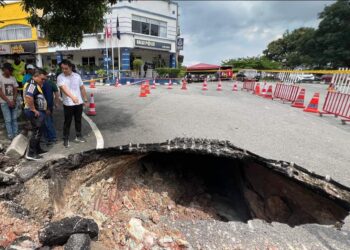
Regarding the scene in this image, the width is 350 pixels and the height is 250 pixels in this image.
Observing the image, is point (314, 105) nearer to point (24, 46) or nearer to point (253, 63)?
point (24, 46)

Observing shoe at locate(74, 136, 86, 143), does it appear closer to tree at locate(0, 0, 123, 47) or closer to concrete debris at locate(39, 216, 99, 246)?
tree at locate(0, 0, 123, 47)

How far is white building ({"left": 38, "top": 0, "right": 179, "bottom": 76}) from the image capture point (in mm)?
27156

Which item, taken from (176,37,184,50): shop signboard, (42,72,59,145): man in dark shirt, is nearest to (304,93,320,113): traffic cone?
(42,72,59,145): man in dark shirt

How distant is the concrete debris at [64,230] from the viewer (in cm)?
204

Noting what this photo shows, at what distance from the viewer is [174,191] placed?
4.34 metres

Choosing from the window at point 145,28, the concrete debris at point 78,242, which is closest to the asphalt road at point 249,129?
the concrete debris at point 78,242

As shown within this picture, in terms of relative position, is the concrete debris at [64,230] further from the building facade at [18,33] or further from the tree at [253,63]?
the tree at [253,63]

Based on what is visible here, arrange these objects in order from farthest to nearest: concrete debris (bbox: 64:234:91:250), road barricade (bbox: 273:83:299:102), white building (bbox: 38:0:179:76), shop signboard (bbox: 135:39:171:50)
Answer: shop signboard (bbox: 135:39:171:50)
white building (bbox: 38:0:179:76)
road barricade (bbox: 273:83:299:102)
concrete debris (bbox: 64:234:91:250)

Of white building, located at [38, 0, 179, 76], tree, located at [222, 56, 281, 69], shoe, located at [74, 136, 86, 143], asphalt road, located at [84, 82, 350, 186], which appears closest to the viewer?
asphalt road, located at [84, 82, 350, 186]

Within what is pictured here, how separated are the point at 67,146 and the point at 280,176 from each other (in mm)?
3940

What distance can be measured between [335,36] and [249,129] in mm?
41970

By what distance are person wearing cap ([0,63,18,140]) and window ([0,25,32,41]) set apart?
3059 centimetres

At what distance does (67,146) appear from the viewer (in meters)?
5.03

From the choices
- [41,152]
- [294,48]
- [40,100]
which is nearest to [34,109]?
[40,100]
